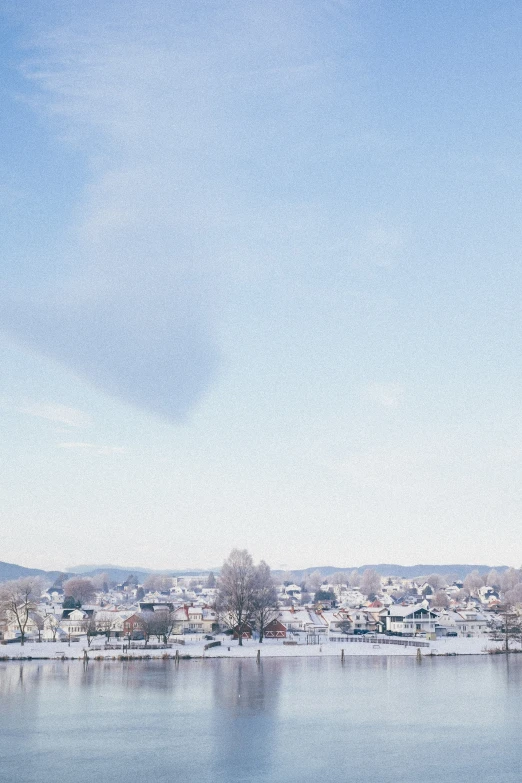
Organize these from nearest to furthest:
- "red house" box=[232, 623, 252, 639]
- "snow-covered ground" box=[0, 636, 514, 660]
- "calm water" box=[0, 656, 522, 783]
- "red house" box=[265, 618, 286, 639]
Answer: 1. "calm water" box=[0, 656, 522, 783]
2. "snow-covered ground" box=[0, 636, 514, 660]
3. "red house" box=[232, 623, 252, 639]
4. "red house" box=[265, 618, 286, 639]

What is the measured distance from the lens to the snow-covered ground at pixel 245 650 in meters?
52.9

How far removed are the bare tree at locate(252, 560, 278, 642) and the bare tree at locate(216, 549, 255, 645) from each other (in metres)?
0.42

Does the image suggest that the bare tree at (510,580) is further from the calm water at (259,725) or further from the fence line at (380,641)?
the calm water at (259,725)

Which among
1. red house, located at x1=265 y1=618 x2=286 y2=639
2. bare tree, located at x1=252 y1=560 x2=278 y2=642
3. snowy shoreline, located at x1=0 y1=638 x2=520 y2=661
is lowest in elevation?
snowy shoreline, located at x1=0 y1=638 x2=520 y2=661

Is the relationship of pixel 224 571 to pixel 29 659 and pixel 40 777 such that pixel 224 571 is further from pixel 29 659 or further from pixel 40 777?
pixel 40 777

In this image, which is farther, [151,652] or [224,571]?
[224,571]

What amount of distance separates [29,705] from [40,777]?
11783 mm

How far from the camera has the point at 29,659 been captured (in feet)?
168

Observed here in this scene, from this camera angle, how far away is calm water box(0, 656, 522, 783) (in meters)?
21.5

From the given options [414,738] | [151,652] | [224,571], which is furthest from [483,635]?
[414,738]

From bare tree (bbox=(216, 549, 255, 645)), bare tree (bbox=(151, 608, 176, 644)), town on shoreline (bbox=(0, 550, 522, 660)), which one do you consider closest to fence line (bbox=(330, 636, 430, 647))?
town on shoreline (bbox=(0, 550, 522, 660))

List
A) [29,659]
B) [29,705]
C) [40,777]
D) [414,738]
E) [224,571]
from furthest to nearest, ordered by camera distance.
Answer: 1. [224,571]
2. [29,659]
3. [29,705]
4. [414,738]
5. [40,777]

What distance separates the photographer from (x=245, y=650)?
56406mm

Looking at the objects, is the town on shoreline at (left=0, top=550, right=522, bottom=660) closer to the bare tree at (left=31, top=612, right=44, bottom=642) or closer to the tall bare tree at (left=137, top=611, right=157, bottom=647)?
the tall bare tree at (left=137, top=611, right=157, bottom=647)
